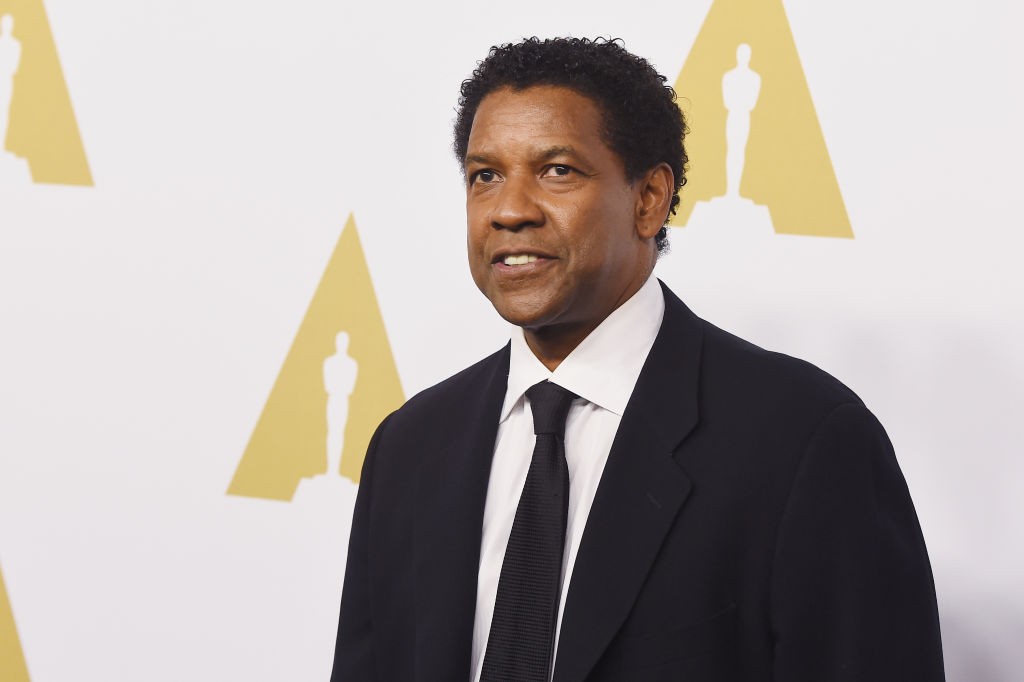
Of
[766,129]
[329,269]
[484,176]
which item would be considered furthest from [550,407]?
[329,269]

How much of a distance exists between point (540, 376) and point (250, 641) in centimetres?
106

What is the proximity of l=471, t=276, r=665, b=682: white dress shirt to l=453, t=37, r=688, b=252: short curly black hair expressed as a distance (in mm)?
160

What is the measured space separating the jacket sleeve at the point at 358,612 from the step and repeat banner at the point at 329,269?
21.6 inches

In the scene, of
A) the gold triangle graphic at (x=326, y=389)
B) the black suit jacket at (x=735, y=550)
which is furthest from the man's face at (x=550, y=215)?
the gold triangle graphic at (x=326, y=389)

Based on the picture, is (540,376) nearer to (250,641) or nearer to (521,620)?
(521,620)

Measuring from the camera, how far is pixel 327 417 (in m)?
2.09

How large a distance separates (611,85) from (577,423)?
381 mm

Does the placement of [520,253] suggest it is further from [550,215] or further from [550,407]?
[550,407]

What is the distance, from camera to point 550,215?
1273 mm

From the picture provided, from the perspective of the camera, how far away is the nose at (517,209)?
1269 mm

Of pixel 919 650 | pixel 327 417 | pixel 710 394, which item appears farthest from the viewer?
pixel 327 417

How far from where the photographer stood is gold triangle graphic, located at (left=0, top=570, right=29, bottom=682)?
2.27 m

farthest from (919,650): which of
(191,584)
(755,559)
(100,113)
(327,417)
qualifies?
(100,113)

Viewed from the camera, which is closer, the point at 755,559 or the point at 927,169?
the point at 755,559
